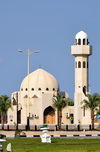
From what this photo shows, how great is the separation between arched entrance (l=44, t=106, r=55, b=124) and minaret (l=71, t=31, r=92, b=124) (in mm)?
7079

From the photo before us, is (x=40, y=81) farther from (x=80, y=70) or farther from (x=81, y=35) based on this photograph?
(x=81, y=35)

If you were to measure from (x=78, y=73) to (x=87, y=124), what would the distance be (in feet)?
33.1

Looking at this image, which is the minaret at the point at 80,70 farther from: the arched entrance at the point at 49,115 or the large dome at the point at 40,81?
the large dome at the point at 40,81

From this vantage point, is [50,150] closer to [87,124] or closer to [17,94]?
[87,124]

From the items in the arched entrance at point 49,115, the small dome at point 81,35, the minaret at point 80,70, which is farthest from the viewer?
the arched entrance at point 49,115

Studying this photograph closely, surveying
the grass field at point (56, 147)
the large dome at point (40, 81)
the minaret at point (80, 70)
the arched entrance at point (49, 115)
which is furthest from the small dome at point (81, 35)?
the grass field at point (56, 147)

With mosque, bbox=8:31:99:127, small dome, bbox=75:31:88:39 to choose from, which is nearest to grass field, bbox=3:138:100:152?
mosque, bbox=8:31:99:127

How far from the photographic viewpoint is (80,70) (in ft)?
310

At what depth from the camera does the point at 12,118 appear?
98.6 meters

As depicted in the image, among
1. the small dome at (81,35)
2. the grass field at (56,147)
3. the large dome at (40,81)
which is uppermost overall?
the small dome at (81,35)

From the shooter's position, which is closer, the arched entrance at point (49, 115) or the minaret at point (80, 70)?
the minaret at point (80, 70)

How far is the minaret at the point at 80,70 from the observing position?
9225cm

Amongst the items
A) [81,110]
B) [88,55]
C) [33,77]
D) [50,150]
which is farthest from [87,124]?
[50,150]

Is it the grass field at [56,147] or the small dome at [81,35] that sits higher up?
the small dome at [81,35]
